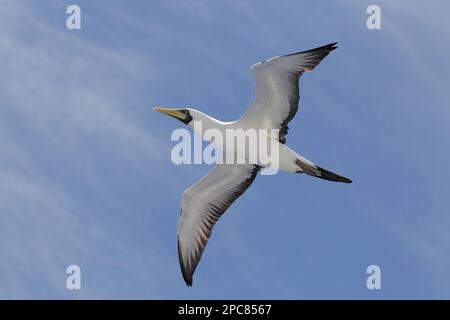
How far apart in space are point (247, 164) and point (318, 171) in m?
2.42

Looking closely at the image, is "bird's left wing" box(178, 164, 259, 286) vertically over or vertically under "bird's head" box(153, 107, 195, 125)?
under

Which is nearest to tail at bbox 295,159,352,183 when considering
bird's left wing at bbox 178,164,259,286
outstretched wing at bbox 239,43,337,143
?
outstretched wing at bbox 239,43,337,143

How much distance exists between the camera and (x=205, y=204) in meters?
30.5

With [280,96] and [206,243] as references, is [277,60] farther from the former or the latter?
[206,243]

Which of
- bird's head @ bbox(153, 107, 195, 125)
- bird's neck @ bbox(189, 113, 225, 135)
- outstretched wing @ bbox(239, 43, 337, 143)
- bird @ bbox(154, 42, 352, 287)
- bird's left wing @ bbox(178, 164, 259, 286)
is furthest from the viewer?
bird's left wing @ bbox(178, 164, 259, 286)

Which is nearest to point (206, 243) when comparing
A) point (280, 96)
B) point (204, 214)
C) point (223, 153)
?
point (204, 214)

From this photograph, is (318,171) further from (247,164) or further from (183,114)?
(183,114)

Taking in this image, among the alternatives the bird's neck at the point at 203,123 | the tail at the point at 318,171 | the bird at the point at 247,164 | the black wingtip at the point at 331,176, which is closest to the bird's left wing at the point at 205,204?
the bird at the point at 247,164

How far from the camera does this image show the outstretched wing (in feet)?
90.8

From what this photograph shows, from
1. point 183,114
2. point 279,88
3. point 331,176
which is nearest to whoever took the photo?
point 279,88

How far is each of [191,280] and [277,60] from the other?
23.0 ft

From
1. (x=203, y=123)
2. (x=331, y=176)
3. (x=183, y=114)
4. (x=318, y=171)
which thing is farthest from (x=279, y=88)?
(x=183, y=114)

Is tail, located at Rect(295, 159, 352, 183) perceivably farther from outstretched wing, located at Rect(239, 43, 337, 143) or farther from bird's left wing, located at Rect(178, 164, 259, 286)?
bird's left wing, located at Rect(178, 164, 259, 286)

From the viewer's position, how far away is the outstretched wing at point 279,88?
27.7m
